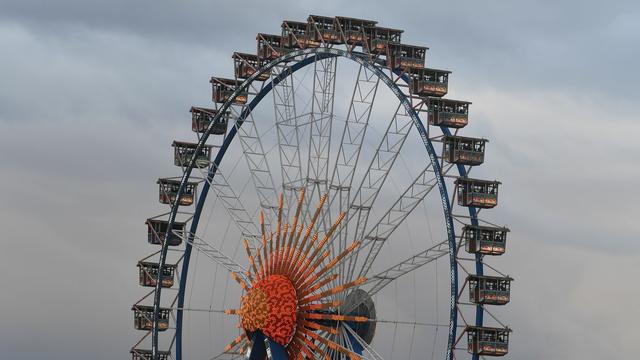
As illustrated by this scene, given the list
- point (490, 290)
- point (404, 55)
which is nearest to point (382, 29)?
point (404, 55)

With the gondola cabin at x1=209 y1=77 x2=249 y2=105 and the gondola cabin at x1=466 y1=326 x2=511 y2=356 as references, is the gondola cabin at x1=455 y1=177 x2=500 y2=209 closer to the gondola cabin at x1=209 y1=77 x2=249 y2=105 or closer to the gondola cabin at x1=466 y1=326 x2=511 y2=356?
the gondola cabin at x1=466 y1=326 x2=511 y2=356

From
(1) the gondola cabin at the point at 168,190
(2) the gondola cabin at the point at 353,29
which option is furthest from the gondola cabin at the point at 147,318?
(2) the gondola cabin at the point at 353,29

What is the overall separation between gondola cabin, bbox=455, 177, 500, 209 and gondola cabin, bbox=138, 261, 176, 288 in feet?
72.1

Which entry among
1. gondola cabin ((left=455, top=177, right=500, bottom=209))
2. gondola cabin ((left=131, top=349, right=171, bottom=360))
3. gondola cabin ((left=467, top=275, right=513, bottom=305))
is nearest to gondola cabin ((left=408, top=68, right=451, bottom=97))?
gondola cabin ((left=455, top=177, right=500, bottom=209))

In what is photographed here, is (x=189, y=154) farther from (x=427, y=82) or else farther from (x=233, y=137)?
(x=427, y=82)

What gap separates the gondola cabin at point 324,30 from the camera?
282ft

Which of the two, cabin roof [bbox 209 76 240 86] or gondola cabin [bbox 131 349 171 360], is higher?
cabin roof [bbox 209 76 240 86]

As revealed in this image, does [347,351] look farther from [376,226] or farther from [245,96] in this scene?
[245,96]

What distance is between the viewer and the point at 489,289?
78.4 metres

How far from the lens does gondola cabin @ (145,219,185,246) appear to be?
9450 cm

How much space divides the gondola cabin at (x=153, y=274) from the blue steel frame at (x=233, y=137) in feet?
1.41

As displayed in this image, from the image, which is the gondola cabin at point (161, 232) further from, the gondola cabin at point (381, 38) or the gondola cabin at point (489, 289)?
the gondola cabin at point (489, 289)

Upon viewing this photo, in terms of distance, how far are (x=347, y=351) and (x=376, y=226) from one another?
593cm

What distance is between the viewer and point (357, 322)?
8062 cm
